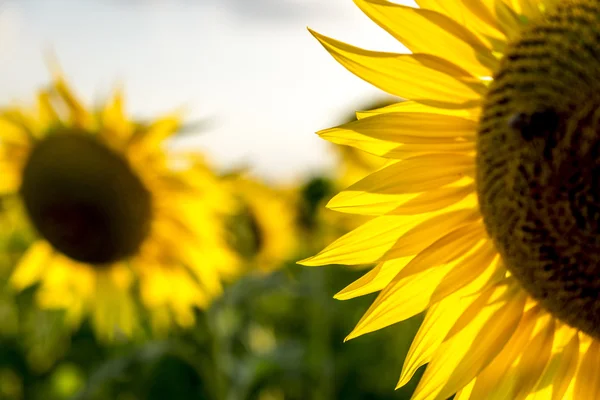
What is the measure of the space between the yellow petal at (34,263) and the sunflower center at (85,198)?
0.21 meters

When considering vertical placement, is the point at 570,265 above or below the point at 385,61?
below

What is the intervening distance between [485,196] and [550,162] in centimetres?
16

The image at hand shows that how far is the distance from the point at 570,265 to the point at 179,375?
12.2 feet

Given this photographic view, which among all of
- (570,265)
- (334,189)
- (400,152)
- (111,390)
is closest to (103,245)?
(334,189)

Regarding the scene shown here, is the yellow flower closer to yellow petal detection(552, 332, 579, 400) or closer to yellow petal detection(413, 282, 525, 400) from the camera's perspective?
yellow petal detection(413, 282, 525, 400)

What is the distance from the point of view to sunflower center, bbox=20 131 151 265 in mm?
2834

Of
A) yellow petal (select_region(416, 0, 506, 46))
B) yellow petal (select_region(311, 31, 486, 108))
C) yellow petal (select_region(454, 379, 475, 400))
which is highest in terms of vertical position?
yellow petal (select_region(416, 0, 506, 46))

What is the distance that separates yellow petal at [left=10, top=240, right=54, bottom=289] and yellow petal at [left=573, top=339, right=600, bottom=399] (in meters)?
2.49

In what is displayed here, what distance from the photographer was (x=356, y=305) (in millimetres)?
4406

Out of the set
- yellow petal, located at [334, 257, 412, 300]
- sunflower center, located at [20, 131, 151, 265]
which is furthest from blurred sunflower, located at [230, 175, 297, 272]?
yellow petal, located at [334, 257, 412, 300]

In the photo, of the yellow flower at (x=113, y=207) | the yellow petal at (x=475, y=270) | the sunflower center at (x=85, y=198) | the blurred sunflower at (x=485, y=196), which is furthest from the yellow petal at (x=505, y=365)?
the sunflower center at (x=85, y=198)

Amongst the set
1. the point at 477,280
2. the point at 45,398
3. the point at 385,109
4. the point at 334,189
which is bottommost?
the point at 45,398

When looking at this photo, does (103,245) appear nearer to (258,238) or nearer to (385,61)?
(258,238)

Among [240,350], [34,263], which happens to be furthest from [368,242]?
[240,350]
